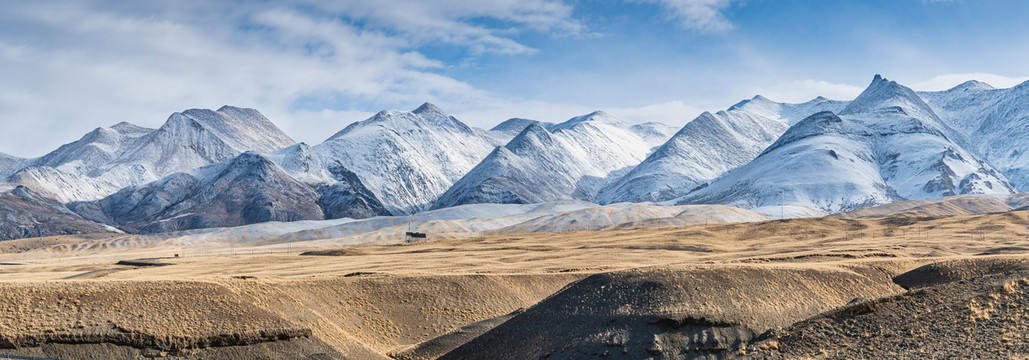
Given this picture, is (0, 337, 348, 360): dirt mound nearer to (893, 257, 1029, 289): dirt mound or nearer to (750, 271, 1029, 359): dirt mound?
(750, 271, 1029, 359): dirt mound

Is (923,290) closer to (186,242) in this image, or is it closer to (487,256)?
(487,256)

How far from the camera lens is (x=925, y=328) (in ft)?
88.9

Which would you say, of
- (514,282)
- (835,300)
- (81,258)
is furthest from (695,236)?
(81,258)

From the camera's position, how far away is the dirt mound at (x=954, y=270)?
36688mm

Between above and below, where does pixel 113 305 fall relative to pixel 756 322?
above

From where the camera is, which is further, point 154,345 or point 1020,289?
point 154,345

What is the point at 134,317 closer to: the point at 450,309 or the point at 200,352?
the point at 200,352

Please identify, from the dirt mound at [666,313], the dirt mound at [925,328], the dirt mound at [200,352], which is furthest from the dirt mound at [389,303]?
the dirt mound at [925,328]

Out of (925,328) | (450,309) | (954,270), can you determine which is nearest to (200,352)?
(450,309)

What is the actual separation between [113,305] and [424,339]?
13855 millimetres

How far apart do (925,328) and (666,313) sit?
28.9 ft

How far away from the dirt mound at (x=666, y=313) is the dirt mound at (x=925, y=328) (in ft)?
8.49

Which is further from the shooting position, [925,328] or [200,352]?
[200,352]

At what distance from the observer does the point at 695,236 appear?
332ft
